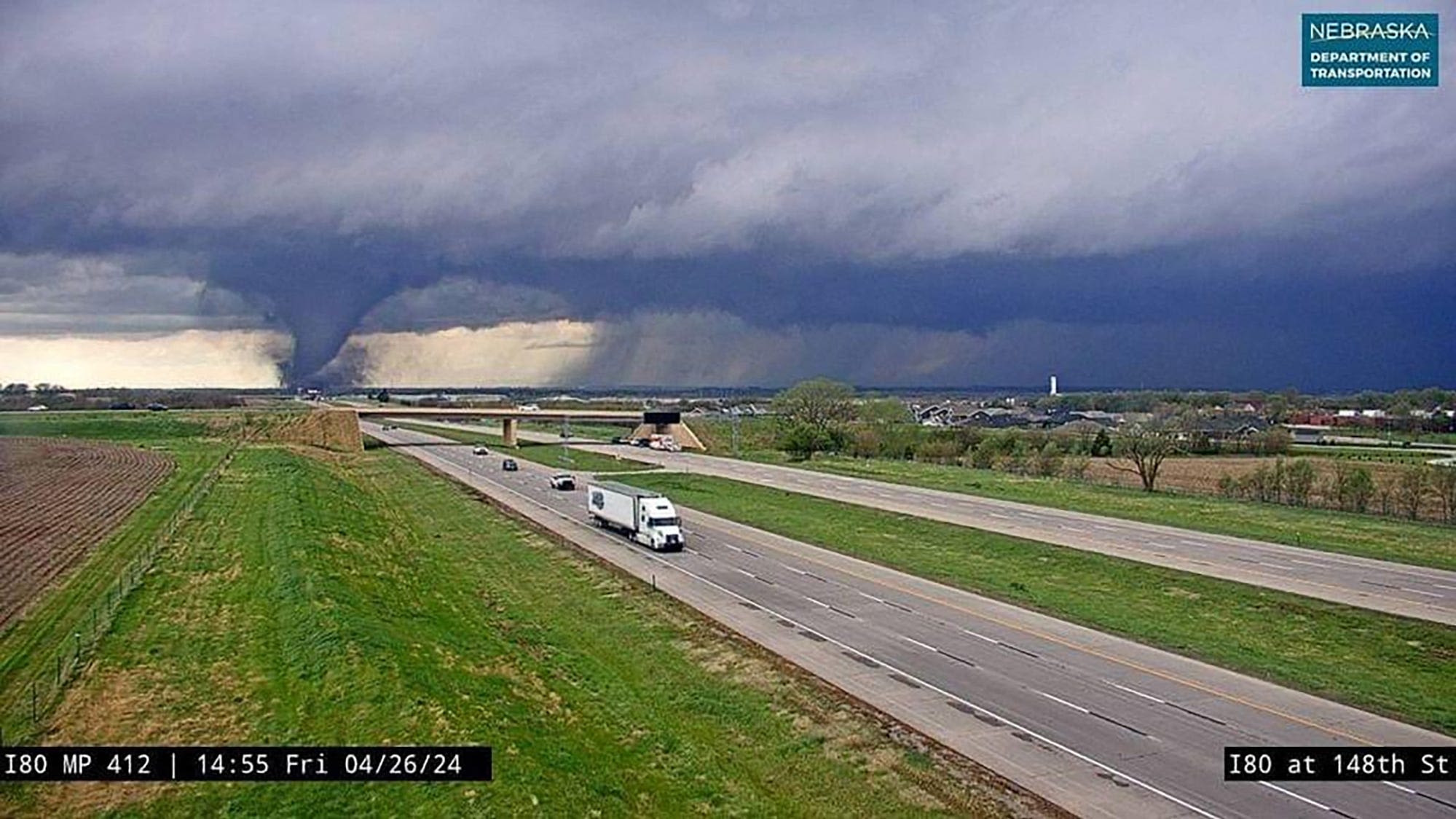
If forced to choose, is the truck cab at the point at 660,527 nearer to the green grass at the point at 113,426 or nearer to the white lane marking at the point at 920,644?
the white lane marking at the point at 920,644

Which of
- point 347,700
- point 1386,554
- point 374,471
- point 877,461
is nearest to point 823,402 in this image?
point 877,461

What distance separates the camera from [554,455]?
436ft

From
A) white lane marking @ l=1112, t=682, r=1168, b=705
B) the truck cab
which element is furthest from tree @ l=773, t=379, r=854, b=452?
white lane marking @ l=1112, t=682, r=1168, b=705

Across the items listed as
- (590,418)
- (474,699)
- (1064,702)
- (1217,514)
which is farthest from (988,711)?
(590,418)

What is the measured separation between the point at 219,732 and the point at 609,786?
9.68 m

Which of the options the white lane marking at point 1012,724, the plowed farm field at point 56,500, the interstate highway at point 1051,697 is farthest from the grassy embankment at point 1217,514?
the plowed farm field at point 56,500

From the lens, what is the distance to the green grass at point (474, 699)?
21406 millimetres

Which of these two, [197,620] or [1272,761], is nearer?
[1272,761]

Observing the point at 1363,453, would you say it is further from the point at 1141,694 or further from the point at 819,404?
the point at 1141,694

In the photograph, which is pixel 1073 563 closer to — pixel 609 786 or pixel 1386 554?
pixel 1386 554

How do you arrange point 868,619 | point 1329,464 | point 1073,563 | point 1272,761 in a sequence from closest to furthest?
point 1272,761 < point 868,619 < point 1073,563 < point 1329,464

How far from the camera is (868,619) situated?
38594 millimetres

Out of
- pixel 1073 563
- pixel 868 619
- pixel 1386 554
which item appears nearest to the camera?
pixel 868 619

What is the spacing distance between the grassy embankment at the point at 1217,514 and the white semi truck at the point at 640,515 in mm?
31660
